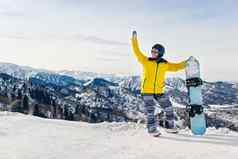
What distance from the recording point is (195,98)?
11.1 m

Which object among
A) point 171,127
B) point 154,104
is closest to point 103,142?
point 154,104

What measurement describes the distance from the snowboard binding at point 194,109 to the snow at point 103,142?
60 centimetres

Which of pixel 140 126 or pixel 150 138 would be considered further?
pixel 140 126

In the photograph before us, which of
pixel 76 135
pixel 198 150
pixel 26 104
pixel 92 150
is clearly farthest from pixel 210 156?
pixel 26 104

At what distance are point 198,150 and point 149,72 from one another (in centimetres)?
355

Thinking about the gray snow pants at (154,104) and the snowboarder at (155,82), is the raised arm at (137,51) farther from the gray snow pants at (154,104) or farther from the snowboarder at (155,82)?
the gray snow pants at (154,104)

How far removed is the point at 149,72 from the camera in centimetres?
1073

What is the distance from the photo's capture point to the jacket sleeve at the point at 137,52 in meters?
10.9

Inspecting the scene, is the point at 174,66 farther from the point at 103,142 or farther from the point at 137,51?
the point at 103,142

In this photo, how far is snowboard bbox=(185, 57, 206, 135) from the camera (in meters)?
10.6

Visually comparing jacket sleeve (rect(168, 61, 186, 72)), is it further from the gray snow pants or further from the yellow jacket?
the gray snow pants

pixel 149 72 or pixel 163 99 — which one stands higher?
pixel 149 72

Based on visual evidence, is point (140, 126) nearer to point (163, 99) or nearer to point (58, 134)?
point (163, 99)

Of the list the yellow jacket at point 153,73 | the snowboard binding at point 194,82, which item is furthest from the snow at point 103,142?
the snowboard binding at point 194,82
